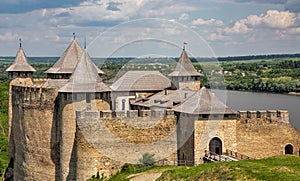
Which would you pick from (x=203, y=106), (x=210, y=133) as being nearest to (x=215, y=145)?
(x=210, y=133)

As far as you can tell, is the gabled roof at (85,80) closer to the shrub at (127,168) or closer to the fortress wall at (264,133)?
the shrub at (127,168)

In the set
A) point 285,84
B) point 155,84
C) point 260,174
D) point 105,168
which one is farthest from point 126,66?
point 285,84

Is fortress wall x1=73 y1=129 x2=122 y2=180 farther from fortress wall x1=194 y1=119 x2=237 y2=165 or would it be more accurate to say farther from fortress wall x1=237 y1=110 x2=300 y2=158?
fortress wall x1=237 y1=110 x2=300 y2=158

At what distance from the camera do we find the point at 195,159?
22688mm

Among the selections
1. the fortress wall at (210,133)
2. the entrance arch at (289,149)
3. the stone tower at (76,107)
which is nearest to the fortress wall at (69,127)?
the stone tower at (76,107)

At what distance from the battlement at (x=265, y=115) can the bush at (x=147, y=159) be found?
485 centimetres

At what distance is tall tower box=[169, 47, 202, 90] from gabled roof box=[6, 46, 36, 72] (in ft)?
32.2

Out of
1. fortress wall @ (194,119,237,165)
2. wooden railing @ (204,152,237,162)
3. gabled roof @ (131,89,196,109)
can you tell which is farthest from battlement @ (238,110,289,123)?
gabled roof @ (131,89,196,109)

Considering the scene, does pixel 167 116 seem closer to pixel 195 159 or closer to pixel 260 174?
pixel 195 159

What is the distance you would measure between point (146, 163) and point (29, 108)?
7.20 metres

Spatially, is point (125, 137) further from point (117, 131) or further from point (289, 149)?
point (289, 149)

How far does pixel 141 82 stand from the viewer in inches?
1292

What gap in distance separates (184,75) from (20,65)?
37.0 ft

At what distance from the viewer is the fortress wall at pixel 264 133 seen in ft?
78.2
